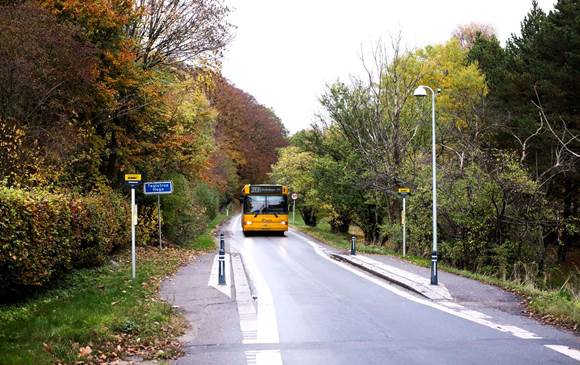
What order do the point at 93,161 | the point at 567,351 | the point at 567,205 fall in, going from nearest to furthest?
the point at 567,351 < the point at 93,161 < the point at 567,205

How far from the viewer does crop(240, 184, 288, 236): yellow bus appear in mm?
34750

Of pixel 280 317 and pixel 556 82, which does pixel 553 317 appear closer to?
pixel 280 317

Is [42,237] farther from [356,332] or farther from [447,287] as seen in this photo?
[447,287]

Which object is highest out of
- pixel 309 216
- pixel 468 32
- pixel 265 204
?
pixel 468 32

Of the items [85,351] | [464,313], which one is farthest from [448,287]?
[85,351]

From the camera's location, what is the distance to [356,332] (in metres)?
9.13

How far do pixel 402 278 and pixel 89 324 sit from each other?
9.81m

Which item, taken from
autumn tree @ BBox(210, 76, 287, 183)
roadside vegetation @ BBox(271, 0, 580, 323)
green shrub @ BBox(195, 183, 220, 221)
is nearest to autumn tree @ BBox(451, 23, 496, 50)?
roadside vegetation @ BBox(271, 0, 580, 323)

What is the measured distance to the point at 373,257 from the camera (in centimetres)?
A: 2256

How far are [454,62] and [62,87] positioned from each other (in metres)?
41.6

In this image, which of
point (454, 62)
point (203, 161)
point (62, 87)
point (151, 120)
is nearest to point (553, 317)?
point (62, 87)

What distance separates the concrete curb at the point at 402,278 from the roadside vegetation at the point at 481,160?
6.86ft

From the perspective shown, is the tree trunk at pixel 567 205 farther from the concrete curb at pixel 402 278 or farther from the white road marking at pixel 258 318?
the white road marking at pixel 258 318

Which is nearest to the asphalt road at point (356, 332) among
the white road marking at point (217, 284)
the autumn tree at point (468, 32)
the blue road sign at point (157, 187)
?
the white road marking at point (217, 284)
